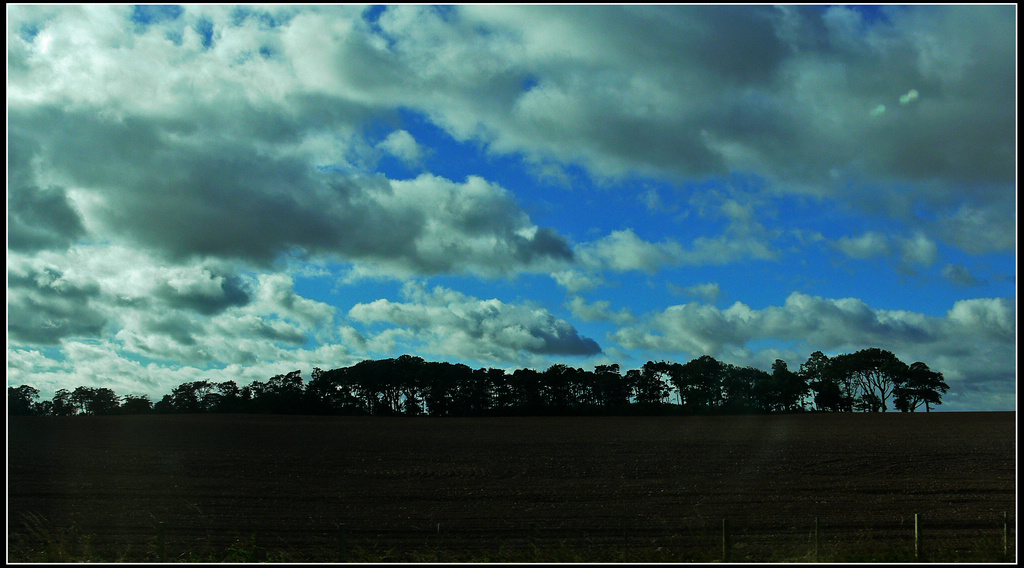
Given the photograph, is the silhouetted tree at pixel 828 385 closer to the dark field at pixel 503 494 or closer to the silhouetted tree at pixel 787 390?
the silhouetted tree at pixel 787 390

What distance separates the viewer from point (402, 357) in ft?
304

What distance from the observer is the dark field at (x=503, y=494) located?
1930 cm

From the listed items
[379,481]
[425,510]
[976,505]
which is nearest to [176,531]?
[425,510]

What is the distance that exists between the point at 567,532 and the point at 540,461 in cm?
1716

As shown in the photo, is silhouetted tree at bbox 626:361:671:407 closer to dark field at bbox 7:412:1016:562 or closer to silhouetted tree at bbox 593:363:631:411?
silhouetted tree at bbox 593:363:631:411

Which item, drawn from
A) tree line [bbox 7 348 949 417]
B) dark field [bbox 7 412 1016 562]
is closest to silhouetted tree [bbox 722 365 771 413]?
tree line [bbox 7 348 949 417]

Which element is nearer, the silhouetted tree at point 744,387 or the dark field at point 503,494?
the dark field at point 503,494

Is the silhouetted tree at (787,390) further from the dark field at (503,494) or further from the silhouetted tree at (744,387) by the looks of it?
the dark field at (503,494)

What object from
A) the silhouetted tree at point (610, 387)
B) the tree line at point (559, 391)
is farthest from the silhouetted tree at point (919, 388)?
the silhouetted tree at point (610, 387)

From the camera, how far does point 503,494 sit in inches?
1181

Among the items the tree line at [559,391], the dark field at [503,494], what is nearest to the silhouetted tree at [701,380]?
the tree line at [559,391]

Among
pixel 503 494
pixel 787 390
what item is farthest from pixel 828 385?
pixel 503 494

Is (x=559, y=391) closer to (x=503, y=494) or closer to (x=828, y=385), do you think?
(x=828, y=385)

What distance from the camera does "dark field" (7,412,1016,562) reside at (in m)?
19.3
